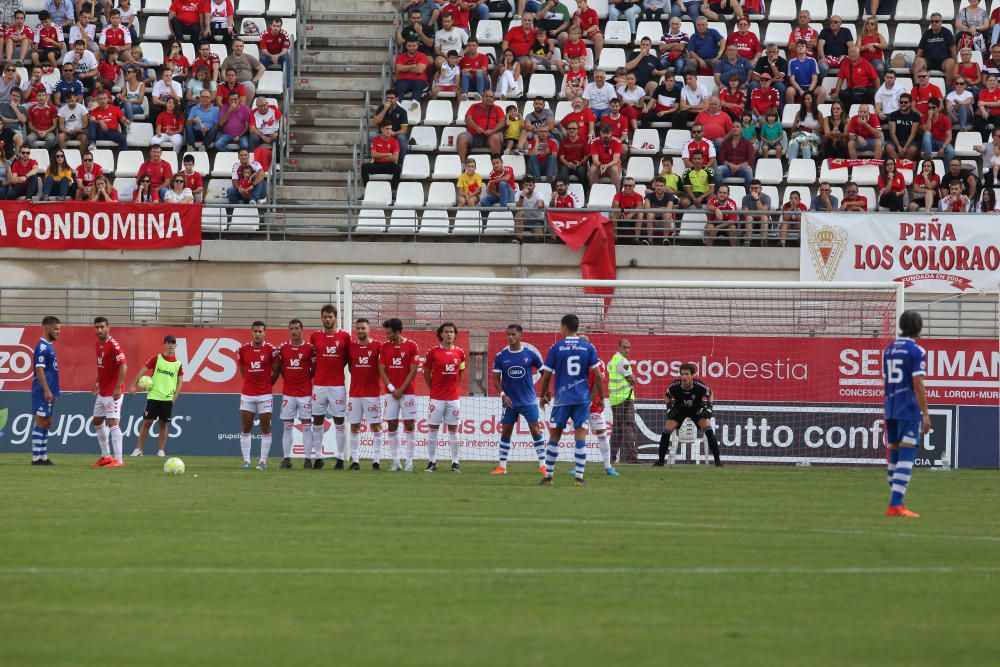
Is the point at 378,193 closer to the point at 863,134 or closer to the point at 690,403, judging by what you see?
the point at 690,403

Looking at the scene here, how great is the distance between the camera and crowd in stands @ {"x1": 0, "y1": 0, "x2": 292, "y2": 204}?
28188 millimetres

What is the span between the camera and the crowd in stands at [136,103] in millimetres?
28188

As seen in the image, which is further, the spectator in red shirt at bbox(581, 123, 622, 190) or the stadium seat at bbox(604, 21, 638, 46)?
the stadium seat at bbox(604, 21, 638, 46)

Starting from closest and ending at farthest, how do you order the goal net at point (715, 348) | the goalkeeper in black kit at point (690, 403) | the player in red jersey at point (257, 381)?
the player in red jersey at point (257, 381) → the goalkeeper in black kit at point (690, 403) → the goal net at point (715, 348)

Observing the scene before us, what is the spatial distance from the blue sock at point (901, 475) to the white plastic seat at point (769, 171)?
1520 centimetres

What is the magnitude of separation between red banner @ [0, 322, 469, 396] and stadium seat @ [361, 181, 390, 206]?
406cm

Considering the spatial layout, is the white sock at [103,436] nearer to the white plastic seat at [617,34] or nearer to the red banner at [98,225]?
the red banner at [98,225]

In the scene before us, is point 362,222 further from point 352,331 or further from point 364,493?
point 364,493

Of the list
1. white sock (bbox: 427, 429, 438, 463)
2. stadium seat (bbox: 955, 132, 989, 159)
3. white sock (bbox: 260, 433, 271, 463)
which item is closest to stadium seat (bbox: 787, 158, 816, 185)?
stadium seat (bbox: 955, 132, 989, 159)

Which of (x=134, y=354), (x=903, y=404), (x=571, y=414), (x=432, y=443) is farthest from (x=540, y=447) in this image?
(x=134, y=354)

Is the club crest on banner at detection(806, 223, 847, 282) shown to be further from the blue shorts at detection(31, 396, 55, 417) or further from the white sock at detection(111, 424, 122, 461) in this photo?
the blue shorts at detection(31, 396, 55, 417)

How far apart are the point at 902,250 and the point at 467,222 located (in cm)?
845

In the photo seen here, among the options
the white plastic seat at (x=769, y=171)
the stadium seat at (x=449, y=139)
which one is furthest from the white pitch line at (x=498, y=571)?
the stadium seat at (x=449, y=139)

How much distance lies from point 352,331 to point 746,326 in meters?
7.13
